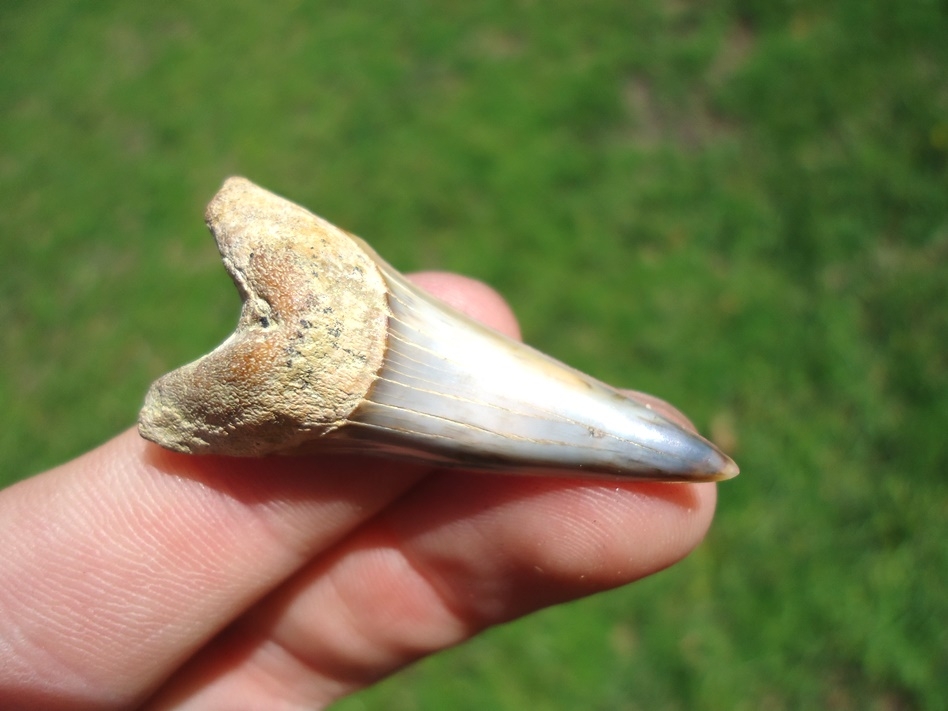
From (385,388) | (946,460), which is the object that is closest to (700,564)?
(946,460)

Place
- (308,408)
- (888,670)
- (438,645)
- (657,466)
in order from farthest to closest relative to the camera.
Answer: (888,670) < (438,645) < (657,466) < (308,408)

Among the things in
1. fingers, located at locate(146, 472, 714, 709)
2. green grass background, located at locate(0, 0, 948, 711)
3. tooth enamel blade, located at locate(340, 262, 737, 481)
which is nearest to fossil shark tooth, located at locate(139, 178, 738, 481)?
tooth enamel blade, located at locate(340, 262, 737, 481)

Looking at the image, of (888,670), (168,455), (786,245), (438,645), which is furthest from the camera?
(786,245)

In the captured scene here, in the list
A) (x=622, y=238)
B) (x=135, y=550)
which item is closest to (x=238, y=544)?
(x=135, y=550)

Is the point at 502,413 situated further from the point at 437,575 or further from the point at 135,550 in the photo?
the point at 135,550

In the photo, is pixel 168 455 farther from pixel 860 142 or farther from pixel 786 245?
pixel 860 142

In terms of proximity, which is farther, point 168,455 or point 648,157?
point 648,157

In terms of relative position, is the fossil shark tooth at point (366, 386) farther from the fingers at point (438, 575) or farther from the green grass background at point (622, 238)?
the green grass background at point (622, 238)

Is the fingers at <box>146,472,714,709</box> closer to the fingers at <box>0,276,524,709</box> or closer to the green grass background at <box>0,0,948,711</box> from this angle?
the fingers at <box>0,276,524,709</box>
